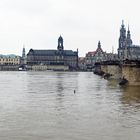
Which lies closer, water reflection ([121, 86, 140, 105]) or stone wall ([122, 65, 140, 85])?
water reflection ([121, 86, 140, 105])

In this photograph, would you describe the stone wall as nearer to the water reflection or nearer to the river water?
the water reflection

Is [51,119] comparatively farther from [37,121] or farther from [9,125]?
[9,125]

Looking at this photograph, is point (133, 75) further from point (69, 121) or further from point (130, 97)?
point (69, 121)

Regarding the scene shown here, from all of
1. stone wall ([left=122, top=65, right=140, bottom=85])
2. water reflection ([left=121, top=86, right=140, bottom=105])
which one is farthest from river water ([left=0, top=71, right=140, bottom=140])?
stone wall ([left=122, top=65, right=140, bottom=85])

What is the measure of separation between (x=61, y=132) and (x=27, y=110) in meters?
10.4

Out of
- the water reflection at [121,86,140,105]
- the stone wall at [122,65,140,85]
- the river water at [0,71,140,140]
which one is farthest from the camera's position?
the stone wall at [122,65,140,85]

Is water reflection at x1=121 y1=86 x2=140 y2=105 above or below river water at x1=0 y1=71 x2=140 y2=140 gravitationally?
above

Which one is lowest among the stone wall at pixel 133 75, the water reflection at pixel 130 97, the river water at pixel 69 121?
the river water at pixel 69 121

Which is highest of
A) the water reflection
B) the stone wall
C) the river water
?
the stone wall

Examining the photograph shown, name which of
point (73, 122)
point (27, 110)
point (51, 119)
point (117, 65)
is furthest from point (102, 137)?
point (117, 65)

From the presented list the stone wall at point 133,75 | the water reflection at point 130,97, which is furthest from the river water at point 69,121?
the stone wall at point 133,75

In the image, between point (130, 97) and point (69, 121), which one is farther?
point (130, 97)

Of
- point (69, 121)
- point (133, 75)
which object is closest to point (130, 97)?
point (69, 121)

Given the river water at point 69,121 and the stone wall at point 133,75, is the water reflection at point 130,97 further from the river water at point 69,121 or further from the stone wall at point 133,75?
the stone wall at point 133,75
